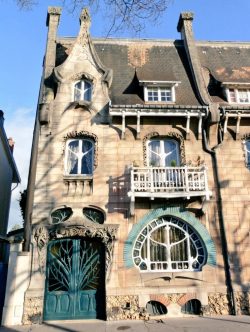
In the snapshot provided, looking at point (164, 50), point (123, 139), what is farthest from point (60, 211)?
point (164, 50)

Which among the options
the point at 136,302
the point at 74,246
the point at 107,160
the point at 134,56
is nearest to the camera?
the point at 136,302

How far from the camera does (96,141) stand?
13.8m

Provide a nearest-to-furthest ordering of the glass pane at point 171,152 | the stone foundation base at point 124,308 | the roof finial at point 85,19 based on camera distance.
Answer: the stone foundation base at point 124,308 < the glass pane at point 171,152 < the roof finial at point 85,19

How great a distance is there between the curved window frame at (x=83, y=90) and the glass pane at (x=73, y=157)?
2287mm

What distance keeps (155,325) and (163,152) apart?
282 inches

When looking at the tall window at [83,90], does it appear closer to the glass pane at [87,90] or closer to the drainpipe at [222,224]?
the glass pane at [87,90]

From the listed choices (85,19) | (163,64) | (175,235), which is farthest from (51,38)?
(175,235)

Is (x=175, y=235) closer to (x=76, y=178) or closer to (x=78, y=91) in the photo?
(x=76, y=178)

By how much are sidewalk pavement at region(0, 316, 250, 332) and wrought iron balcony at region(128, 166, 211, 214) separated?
4245mm

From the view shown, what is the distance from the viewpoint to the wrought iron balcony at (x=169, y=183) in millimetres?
12430

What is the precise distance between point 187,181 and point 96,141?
441cm

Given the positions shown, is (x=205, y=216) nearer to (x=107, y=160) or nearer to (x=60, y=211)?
(x=107, y=160)

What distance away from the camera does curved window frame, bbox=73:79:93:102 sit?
14719 millimetres

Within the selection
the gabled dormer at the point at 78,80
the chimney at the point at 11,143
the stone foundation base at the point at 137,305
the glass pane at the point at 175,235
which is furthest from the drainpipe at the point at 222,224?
the chimney at the point at 11,143
